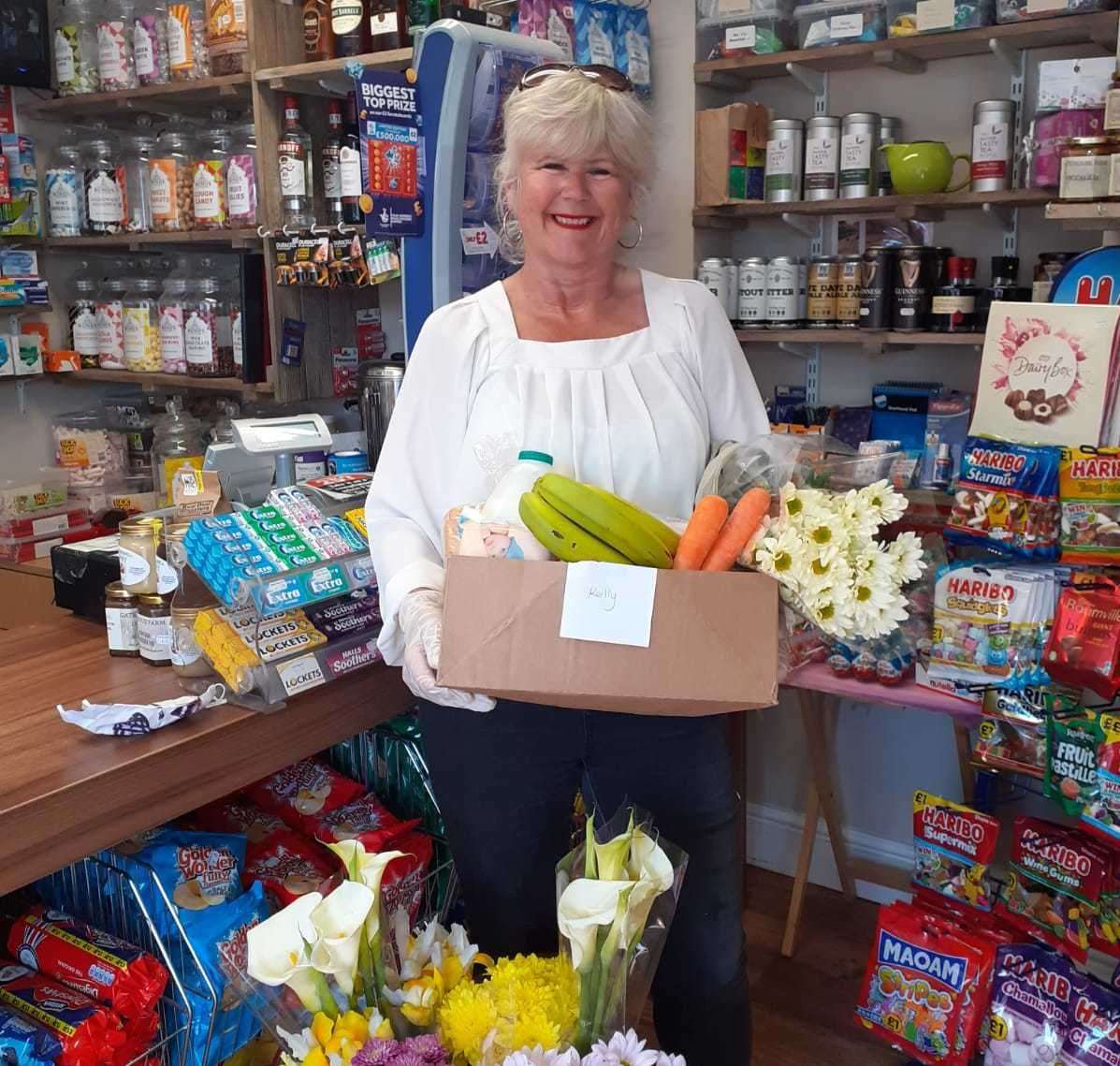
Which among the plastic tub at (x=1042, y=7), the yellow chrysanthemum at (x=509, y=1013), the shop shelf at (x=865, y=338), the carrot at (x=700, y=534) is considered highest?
the plastic tub at (x=1042, y=7)

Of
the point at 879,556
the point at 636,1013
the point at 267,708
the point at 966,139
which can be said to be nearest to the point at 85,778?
the point at 267,708

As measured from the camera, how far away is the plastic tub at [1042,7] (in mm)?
2104

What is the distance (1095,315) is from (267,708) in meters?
1.41

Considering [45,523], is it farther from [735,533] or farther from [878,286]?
[735,533]

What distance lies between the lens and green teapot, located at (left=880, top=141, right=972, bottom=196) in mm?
2311

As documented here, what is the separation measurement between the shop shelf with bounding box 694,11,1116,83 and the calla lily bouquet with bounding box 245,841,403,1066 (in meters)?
2.00

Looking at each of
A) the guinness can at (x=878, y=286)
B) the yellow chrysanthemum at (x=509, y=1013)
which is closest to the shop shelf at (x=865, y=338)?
the guinness can at (x=878, y=286)

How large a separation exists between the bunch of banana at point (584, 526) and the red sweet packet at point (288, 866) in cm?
81

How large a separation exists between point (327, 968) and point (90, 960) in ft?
2.20

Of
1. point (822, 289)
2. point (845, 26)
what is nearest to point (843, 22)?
point (845, 26)

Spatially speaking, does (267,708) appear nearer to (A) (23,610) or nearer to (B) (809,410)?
(B) (809,410)

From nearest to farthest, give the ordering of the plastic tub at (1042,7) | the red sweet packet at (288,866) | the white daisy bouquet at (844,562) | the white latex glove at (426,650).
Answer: the white daisy bouquet at (844,562) < the white latex glove at (426,650) < the red sweet packet at (288,866) < the plastic tub at (1042,7)

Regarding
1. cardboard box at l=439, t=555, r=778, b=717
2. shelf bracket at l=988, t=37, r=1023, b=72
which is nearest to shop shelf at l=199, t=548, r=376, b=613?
cardboard box at l=439, t=555, r=778, b=717

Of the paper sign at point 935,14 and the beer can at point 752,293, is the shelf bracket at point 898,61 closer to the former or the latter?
the paper sign at point 935,14
